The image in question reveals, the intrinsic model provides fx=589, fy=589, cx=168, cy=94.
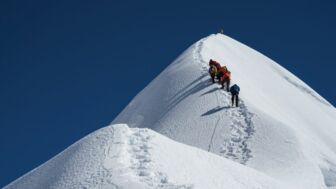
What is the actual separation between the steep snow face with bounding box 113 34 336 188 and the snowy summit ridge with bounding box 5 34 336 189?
0.13 ft

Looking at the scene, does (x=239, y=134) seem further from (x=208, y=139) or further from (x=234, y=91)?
(x=234, y=91)

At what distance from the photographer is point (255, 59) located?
47000mm

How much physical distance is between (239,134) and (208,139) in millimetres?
1183

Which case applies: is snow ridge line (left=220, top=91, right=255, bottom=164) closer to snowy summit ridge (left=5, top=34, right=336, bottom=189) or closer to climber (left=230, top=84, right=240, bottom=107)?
snowy summit ridge (left=5, top=34, right=336, bottom=189)

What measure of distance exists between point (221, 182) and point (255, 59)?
3473cm

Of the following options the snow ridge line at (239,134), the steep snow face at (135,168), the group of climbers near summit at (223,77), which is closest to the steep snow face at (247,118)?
the snow ridge line at (239,134)

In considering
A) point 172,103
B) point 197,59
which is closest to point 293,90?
point 197,59

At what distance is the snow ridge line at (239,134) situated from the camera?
20.3 meters

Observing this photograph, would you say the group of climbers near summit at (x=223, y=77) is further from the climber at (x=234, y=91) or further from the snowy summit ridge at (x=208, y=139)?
the snowy summit ridge at (x=208, y=139)

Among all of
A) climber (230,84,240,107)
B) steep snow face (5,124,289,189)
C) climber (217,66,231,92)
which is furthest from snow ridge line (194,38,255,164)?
steep snow face (5,124,289,189)

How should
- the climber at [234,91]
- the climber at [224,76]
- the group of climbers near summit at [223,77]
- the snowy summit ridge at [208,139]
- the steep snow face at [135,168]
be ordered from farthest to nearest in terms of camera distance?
the climber at [224,76], the group of climbers near summit at [223,77], the climber at [234,91], the snowy summit ridge at [208,139], the steep snow face at [135,168]

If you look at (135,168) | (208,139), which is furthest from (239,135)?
(135,168)

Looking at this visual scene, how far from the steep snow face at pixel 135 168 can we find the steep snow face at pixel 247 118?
4.22m

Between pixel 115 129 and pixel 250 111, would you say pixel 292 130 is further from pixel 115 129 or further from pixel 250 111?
pixel 115 129
